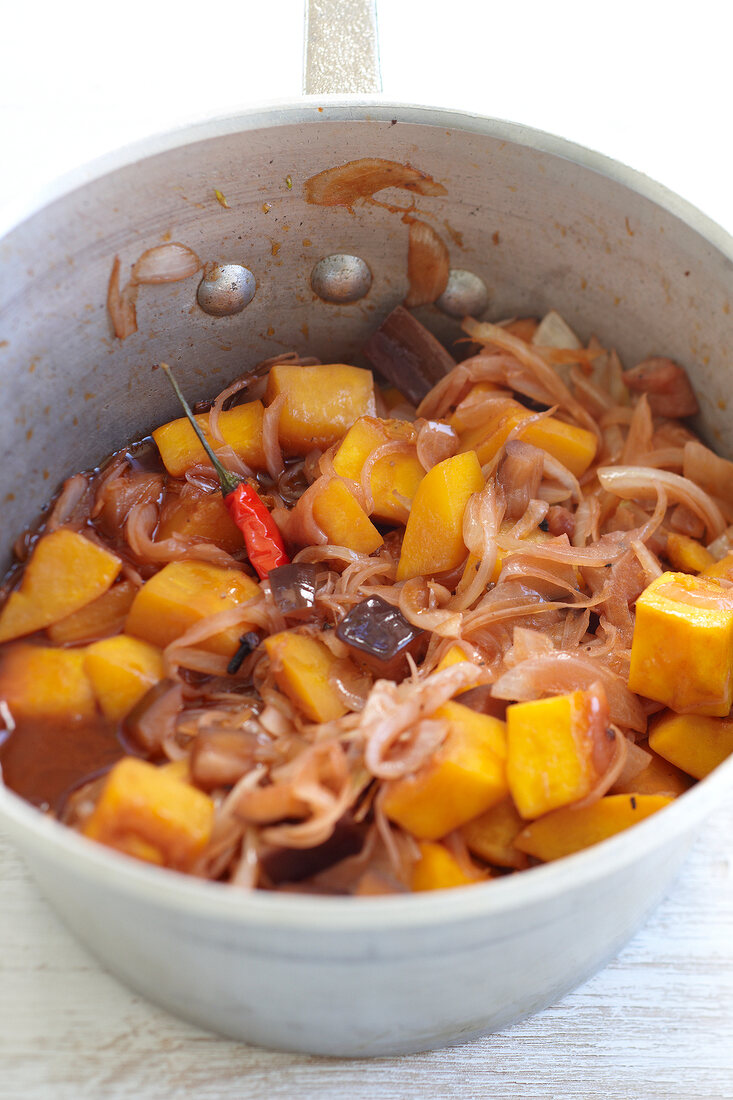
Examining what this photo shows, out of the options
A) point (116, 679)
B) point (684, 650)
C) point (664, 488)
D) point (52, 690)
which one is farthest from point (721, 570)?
point (52, 690)

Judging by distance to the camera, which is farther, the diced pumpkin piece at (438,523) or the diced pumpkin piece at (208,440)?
the diced pumpkin piece at (208,440)

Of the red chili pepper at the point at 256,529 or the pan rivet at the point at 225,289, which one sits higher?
the pan rivet at the point at 225,289

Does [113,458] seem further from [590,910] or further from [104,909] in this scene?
[590,910]

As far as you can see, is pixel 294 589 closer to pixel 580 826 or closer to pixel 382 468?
pixel 382 468

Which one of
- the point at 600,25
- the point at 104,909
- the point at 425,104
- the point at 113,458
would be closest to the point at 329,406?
the point at 113,458

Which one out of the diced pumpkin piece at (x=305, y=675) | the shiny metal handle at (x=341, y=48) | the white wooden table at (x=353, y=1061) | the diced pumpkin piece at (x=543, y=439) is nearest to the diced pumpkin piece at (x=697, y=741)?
the white wooden table at (x=353, y=1061)

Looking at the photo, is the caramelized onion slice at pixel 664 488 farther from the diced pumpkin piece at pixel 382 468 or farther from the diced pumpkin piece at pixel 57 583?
the diced pumpkin piece at pixel 57 583

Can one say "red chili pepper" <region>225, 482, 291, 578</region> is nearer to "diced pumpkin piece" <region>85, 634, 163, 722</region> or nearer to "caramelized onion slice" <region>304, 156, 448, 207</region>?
"diced pumpkin piece" <region>85, 634, 163, 722</region>

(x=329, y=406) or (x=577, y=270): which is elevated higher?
(x=577, y=270)
